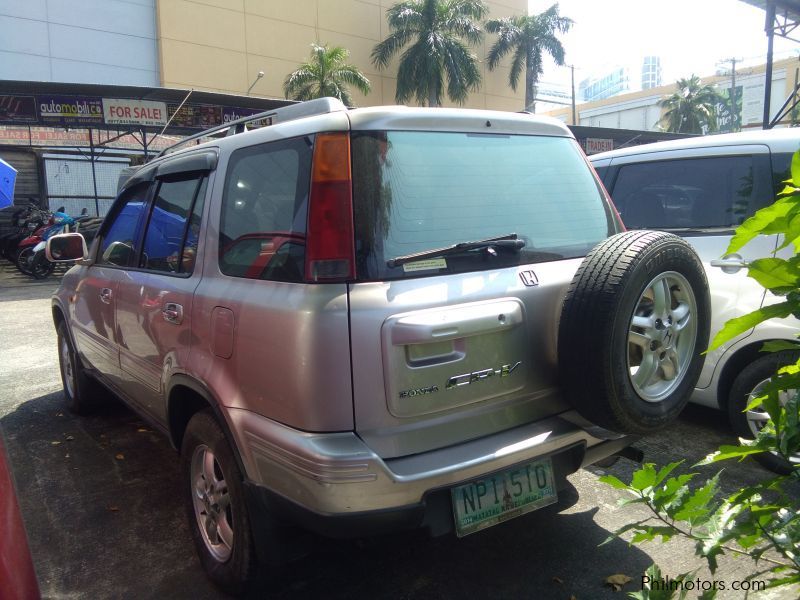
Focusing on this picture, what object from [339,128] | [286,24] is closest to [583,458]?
[339,128]

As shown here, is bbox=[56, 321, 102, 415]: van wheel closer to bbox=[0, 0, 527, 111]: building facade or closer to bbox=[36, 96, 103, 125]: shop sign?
bbox=[36, 96, 103, 125]: shop sign

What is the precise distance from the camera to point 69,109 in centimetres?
1575

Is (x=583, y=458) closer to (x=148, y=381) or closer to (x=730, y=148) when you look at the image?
(x=148, y=381)

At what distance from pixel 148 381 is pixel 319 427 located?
1510mm

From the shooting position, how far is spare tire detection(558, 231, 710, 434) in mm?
2271

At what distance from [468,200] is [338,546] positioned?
1523mm

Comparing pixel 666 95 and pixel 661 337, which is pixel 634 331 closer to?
pixel 661 337

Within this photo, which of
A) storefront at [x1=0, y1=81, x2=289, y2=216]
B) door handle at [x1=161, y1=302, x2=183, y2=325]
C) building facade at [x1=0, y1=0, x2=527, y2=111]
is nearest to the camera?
door handle at [x1=161, y1=302, x2=183, y2=325]

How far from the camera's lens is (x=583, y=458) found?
247cm

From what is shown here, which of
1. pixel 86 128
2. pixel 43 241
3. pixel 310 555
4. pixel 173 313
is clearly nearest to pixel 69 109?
pixel 86 128

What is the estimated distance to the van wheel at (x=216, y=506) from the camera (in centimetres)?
231

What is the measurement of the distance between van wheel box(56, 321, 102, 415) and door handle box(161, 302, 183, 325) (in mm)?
2172

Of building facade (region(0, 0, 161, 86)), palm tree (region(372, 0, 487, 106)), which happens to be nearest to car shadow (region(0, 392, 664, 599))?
building facade (region(0, 0, 161, 86))

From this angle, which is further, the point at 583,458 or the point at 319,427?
the point at 583,458
